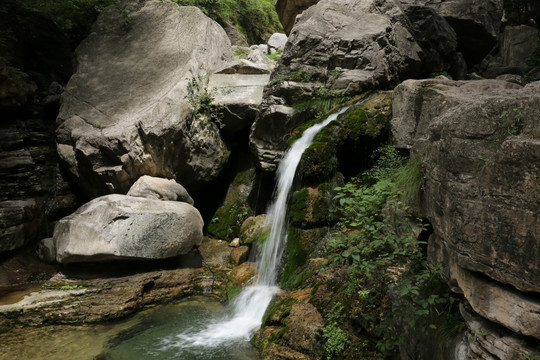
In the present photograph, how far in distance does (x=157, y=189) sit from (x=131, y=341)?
341 cm

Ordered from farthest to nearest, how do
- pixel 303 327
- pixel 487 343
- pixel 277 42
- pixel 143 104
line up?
pixel 277 42 → pixel 143 104 → pixel 303 327 → pixel 487 343

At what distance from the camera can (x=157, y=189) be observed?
27.4ft

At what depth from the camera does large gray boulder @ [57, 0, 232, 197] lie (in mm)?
8781

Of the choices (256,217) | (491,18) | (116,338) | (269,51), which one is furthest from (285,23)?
(116,338)

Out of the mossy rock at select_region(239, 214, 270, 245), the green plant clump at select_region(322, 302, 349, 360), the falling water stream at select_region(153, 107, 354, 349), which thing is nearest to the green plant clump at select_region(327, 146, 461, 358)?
the green plant clump at select_region(322, 302, 349, 360)

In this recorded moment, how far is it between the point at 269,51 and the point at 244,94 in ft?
29.4

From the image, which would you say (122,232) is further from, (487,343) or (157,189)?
(487,343)

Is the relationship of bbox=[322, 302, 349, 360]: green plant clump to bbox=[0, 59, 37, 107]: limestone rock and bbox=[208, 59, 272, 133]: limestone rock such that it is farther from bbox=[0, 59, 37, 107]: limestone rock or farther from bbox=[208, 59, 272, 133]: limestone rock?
bbox=[0, 59, 37, 107]: limestone rock

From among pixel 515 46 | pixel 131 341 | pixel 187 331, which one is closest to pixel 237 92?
pixel 187 331

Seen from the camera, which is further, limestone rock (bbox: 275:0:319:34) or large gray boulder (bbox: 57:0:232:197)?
limestone rock (bbox: 275:0:319:34)

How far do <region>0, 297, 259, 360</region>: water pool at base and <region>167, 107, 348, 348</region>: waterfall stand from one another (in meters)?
0.16

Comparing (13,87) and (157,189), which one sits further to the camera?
(13,87)

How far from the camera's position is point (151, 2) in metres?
→ 12.3

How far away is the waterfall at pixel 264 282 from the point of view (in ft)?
19.6
